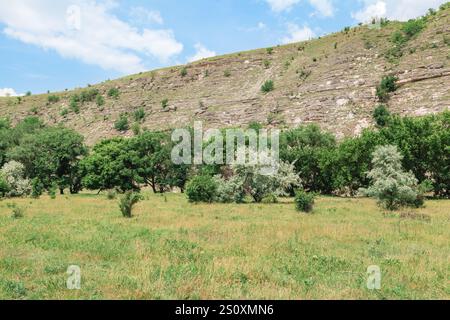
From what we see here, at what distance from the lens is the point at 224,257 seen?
43.1ft

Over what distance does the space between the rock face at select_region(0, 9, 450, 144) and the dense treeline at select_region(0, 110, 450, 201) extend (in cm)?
821

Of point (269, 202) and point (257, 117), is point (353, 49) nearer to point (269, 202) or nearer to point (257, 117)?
point (257, 117)

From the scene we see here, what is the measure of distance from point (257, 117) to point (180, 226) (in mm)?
52872

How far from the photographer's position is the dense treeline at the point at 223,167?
144 ft

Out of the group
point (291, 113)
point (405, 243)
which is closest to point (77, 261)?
point (405, 243)

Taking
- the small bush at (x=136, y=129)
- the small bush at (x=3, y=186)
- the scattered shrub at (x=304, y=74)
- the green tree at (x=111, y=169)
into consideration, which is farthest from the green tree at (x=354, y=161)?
the small bush at (x=136, y=129)

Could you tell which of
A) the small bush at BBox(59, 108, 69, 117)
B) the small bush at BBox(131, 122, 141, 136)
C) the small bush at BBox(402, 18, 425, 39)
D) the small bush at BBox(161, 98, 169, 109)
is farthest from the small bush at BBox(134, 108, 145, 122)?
the small bush at BBox(402, 18, 425, 39)

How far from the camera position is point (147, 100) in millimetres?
90312

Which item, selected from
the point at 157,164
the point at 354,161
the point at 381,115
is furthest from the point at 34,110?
the point at 354,161

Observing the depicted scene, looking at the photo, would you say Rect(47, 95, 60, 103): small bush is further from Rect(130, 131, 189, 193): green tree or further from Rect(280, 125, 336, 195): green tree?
Rect(280, 125, 336, 195): green tree

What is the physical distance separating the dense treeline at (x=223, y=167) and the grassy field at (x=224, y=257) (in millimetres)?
23296

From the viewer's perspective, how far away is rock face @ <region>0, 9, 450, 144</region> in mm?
64062

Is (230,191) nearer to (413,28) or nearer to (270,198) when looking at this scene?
(270,198)
